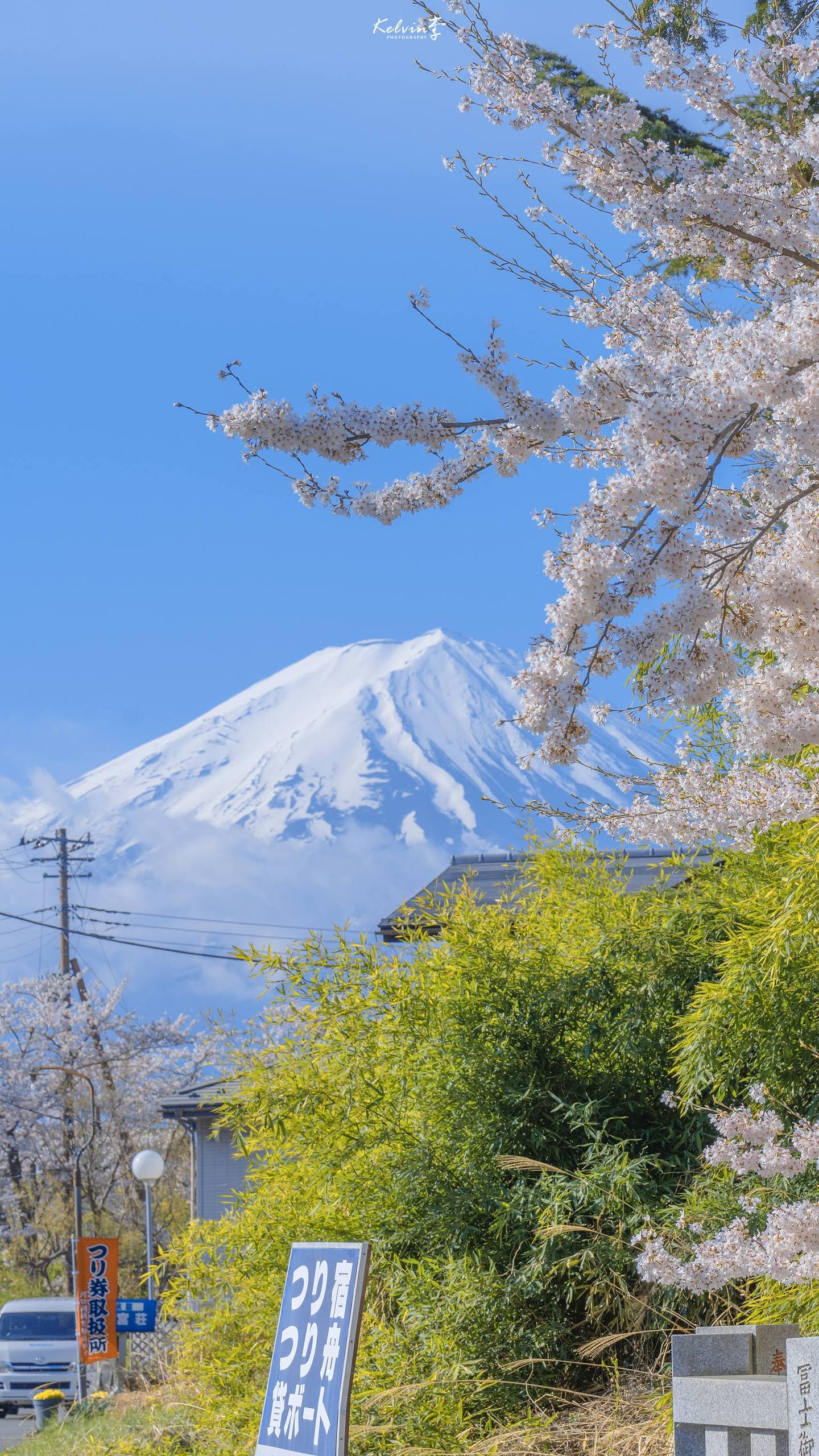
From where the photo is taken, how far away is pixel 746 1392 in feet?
10.0

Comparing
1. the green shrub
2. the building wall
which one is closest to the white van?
the building wall

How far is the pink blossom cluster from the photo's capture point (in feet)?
10.0

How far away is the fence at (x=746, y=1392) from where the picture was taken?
2.74 meters

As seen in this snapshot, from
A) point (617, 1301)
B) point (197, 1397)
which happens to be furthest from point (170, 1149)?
point (617, 1301)

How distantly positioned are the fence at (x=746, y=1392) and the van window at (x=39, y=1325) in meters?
15.6

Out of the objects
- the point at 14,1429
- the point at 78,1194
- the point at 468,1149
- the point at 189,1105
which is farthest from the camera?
the point at 78,1194

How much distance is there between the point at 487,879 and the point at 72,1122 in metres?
18.8

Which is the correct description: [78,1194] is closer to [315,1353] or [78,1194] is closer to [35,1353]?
[35,1353]

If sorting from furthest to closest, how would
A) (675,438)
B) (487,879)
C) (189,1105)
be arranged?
(189,1105)
(487,879)
(675,438)

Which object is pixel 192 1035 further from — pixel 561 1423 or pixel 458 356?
pixel 458 356

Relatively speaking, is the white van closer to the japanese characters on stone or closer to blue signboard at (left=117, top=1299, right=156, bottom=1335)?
blue signboard at (left=117, top=1299, right=156, bottom=1335)

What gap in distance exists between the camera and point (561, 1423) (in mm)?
4293

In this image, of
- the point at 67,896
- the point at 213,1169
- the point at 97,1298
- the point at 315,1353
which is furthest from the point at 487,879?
the point at 67,896

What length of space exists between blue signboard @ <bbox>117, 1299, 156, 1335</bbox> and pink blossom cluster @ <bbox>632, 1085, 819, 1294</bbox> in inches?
465
